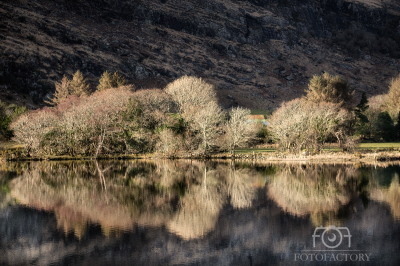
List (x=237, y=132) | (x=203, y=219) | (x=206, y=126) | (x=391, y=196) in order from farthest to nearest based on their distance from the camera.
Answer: (x=206, y=126), (x=237, y=132), (x=391, y=196), (x=203, y=219)

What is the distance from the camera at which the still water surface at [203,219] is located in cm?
1631

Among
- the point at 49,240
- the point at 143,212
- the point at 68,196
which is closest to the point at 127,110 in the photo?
the point at 68,196

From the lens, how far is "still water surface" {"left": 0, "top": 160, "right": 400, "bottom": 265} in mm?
16312

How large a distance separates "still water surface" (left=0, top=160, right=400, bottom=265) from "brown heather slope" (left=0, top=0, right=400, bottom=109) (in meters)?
85.2

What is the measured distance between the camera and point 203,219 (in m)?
21.6

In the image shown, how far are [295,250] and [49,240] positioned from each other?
11311 mm

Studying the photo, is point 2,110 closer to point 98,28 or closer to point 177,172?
point 177,172

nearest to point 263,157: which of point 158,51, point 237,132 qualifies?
point 237,132

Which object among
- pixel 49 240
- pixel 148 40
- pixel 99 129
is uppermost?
pixel 148 40

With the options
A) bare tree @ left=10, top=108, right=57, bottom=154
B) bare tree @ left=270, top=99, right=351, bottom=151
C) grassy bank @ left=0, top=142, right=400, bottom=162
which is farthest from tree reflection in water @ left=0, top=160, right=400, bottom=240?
bare tree @ left=10, top=108, right=57, bottom=154

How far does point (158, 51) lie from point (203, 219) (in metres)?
145

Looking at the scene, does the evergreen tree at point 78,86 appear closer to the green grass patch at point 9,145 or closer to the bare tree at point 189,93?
the bare tree at point 189,93

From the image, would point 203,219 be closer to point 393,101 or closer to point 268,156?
point 268,156

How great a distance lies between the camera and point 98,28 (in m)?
157
